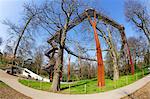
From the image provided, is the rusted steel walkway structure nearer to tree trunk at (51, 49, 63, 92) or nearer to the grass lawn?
the grass lawn

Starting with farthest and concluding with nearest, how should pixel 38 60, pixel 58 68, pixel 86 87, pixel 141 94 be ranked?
pixel 38 60 → pixel 86 87 → pixel 58 68 → pixel 141 94

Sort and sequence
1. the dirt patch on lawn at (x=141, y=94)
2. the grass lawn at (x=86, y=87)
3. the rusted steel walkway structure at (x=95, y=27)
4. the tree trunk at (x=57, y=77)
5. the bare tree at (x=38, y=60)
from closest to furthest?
the dirt patch on lawn at (x=141, y=94) < the grass lawn at (x=86, y=87) < the tree trunk at (x=57, y=77) < the rusted steel walkway structure at (x=95, y=27) < the bare tree at (x=38, y=60)

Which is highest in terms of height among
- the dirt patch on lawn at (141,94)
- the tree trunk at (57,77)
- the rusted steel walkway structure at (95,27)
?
the rusted steel walkway structure at (95,27)

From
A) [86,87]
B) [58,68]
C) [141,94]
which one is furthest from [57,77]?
[141,94]

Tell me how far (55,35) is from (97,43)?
5.33m

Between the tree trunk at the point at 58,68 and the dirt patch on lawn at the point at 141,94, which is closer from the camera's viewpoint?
the dirt patch on lawn at the point at 141,94

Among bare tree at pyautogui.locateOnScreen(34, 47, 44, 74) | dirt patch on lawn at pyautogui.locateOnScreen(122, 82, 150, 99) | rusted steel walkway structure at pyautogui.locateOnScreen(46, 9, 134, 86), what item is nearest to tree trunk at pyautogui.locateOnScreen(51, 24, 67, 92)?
rusted steel walkway structure at pyautogui.locateOnScreen(46, 9, 134, 86)

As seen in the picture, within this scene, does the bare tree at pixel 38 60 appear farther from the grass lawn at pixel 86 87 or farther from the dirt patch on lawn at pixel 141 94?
the dirt patch on lawn at pixel 141 94

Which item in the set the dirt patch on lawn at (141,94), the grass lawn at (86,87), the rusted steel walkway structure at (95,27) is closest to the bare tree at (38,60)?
the rusted steel walkway structure at (95,27)

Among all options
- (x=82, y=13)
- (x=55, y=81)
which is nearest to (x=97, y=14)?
(x=82, y=13)

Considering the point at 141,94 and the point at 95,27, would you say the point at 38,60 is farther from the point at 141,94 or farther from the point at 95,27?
the point at 141,94

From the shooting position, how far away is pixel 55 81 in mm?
22234

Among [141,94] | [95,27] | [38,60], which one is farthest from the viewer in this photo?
[38,60]

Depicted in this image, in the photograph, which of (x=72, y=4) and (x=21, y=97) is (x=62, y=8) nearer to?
(x=72, y=4)
